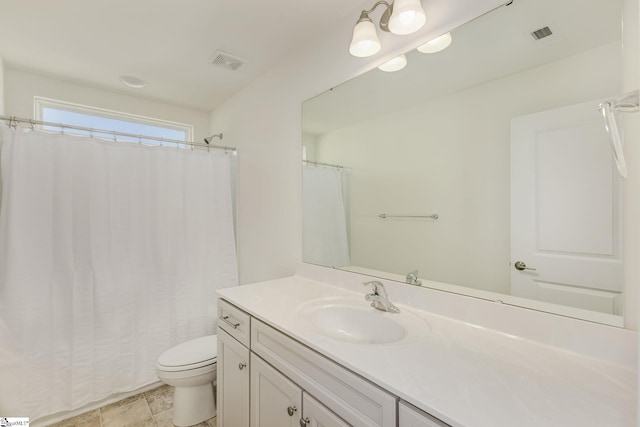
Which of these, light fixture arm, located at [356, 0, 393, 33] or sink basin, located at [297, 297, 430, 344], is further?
light fixture arm, located at [356, 0, 393, 33]

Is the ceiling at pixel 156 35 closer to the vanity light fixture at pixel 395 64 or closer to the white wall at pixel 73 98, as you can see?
the white wall at pixel 73 98

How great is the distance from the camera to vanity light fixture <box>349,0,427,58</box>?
1135 mm

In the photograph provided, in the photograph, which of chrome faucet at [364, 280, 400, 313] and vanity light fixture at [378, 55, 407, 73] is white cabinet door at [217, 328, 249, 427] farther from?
vanity light fixture at [378, 55, 407, 73]

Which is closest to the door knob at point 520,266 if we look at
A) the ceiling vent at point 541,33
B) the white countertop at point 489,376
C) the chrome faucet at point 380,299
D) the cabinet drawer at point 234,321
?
the white countertop at point 489,376

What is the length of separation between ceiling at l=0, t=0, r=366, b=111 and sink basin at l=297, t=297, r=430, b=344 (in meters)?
1.56

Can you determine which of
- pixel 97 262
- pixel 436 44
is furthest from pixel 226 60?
pixel 97 262

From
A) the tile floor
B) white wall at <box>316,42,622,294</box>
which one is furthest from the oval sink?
the tile floor

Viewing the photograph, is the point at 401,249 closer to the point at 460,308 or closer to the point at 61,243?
the point at 460,308

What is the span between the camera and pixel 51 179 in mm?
1794

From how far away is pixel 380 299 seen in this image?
1.29 meters

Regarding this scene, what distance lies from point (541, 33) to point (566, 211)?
63cm

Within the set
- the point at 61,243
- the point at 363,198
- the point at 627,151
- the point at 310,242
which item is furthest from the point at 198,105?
the point at 627,151

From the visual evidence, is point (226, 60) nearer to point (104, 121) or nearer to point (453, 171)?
Answer: point (104, 121)

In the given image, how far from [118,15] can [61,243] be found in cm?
142
